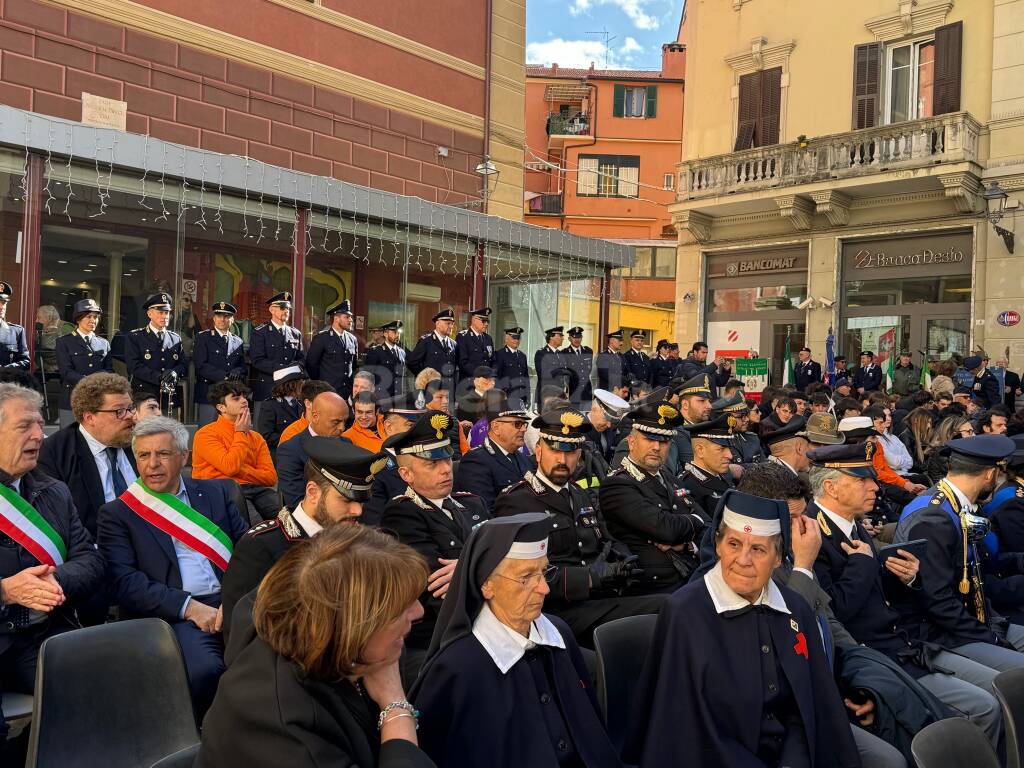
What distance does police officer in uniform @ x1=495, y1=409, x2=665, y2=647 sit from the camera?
13.4ft

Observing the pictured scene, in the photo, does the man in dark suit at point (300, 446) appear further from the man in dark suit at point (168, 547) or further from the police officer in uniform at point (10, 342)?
the police officer in uniform at point (10, 342)

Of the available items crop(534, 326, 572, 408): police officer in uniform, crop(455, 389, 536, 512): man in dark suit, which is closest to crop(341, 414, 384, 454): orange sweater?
crop(455, 389, 536, 512): man in dark suit

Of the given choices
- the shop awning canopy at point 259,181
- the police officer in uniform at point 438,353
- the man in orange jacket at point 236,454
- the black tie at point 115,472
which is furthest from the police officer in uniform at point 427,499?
the police officer in uniform at point 438,353

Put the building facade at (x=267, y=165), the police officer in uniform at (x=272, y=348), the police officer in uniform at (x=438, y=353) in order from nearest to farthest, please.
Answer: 1. the building facade at (x=267, y=165)
2. the police officer in uniform at (x=272, y=348)
3. the police officer in uniform at (x=438, y=353)

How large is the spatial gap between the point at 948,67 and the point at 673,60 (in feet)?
77.2

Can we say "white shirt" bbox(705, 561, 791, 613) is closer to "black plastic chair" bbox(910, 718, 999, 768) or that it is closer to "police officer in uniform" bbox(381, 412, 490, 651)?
"black plastic chair" bbox(910, 718, 999, 768)

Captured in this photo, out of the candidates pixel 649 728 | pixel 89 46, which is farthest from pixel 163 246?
pixel 649 728

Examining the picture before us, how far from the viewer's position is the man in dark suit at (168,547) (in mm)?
3822

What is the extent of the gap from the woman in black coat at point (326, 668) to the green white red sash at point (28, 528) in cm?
200

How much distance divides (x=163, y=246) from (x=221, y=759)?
937 centimetres

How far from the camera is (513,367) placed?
1302 cm

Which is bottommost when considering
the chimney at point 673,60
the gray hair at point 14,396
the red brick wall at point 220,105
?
the gray hair at point 14,396

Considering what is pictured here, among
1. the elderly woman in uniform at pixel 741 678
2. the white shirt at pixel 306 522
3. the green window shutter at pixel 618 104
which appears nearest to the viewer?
the elderly woman in uniform at pixel 741 678

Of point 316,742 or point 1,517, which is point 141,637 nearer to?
point 1,517
